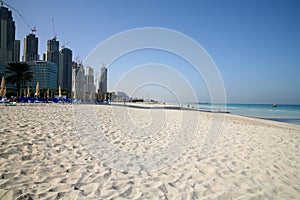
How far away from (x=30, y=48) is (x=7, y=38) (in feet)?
45.1

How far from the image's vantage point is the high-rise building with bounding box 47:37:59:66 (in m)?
89.0

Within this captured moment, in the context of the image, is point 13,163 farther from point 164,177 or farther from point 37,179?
point 164,177

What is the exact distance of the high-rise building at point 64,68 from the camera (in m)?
89.1

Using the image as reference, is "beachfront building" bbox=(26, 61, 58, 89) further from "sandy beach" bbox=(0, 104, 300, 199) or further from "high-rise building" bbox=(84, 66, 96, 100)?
"sandy beach" bbox=(0, 104, 300, 199)

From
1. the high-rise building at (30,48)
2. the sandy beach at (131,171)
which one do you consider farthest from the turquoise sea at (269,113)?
the high-rise building at (30,48)

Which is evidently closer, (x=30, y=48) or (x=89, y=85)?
(x=89, y=85)

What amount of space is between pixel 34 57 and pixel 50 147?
108571 millimetres

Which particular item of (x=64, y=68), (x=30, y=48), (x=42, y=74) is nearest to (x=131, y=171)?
(x=42, y=74)

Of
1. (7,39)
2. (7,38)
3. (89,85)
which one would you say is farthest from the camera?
(7,39)

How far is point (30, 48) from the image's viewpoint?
94.2 metres

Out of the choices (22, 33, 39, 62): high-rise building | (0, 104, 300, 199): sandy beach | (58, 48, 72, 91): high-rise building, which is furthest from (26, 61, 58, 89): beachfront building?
(0, 104, 300, 199): sandy beach

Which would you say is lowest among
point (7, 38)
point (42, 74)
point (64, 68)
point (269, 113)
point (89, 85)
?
point (269, 113)

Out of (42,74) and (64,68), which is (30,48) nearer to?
(64,68)

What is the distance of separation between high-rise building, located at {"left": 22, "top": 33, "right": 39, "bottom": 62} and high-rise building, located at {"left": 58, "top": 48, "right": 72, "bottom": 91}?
50.2ft
